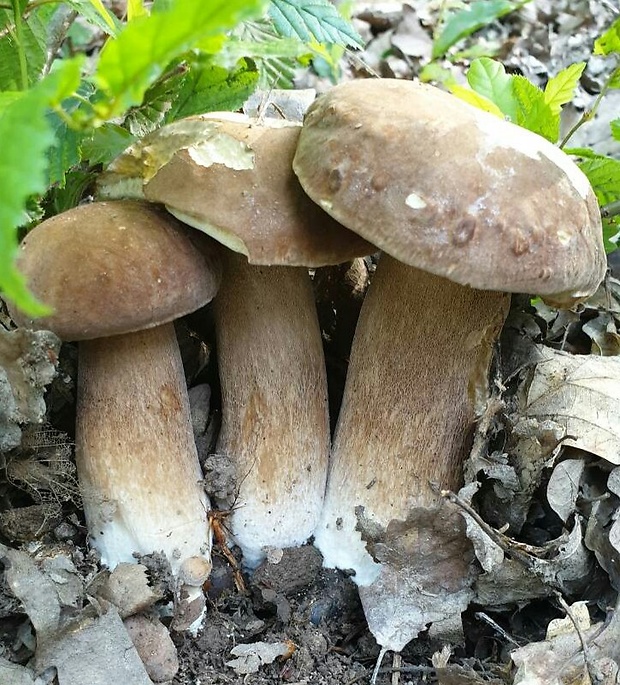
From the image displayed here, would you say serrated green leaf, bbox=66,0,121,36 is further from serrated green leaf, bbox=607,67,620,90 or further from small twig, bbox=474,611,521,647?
small twig, bbox=474,611,521,647

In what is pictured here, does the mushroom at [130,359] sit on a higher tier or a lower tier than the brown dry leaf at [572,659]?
higher

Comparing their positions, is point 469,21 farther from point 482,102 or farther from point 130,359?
point 130,359

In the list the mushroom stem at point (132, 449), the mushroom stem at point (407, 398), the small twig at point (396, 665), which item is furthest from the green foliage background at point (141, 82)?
the small twig at point (396, 665)

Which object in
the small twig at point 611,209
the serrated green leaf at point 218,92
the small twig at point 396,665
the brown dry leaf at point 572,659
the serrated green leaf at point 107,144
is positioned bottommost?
the small twig at point 396,665

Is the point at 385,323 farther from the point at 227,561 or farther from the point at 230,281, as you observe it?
the point at 227,561

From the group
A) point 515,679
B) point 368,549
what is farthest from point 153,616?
point 515,679

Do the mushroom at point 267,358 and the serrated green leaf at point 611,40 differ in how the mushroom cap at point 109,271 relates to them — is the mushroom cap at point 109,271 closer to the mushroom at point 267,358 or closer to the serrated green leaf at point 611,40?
the mushroom at point 267,358

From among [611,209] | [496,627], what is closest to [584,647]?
[496,627]
